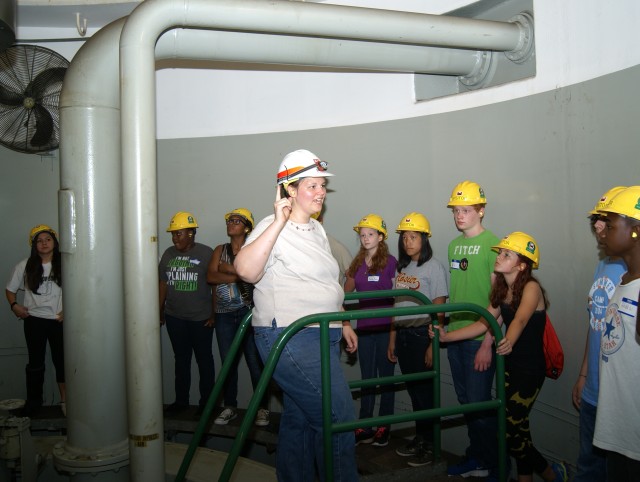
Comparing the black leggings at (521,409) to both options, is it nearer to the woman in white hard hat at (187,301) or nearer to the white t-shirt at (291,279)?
the white t-shirt at (291,279)

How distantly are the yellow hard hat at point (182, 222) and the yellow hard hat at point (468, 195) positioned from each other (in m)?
2.72

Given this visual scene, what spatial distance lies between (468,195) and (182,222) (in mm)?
2890

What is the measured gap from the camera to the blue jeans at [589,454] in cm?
311

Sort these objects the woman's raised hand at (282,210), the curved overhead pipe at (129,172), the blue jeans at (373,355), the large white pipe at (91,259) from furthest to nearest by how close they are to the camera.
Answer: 1. the blue jeans at (373,355)
2. the large white pipe at (91,259)
3. the curved overhead pipe at (129,172)
4. the woman's raised hand at (282,210)

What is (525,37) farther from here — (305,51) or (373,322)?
(373,322)

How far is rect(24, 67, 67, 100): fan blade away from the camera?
485 cm

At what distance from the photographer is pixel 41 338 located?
591cm

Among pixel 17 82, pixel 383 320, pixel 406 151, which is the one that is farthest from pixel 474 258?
pixel 17 82

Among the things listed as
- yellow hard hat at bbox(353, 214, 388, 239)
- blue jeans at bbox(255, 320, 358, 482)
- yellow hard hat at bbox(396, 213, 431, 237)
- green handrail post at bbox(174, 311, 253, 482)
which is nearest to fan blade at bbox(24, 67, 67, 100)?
yellow hard hat at bbox(353, 214, 388, 239)

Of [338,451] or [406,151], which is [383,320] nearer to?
[406,151]

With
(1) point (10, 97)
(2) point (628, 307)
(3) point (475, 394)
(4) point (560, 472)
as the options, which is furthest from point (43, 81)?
(4) point (560, 472)

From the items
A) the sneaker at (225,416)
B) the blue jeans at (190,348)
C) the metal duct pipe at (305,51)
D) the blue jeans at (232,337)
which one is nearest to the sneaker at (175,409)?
the blue jeans at (190,348)

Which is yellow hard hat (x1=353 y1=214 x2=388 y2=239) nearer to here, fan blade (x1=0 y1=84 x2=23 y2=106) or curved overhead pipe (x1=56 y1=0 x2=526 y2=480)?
curved overhead pipe (x1=56 y1=0 x2=526 y2=480)

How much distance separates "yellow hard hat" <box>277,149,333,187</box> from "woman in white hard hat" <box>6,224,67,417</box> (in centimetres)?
366
